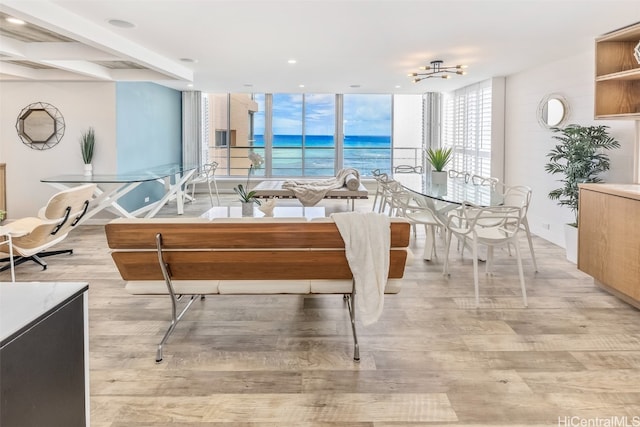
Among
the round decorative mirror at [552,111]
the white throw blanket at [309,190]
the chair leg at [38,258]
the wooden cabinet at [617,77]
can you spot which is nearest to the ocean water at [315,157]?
the white throw blanket at [309,190]

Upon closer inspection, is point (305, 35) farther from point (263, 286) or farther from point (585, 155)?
point (585, 155)

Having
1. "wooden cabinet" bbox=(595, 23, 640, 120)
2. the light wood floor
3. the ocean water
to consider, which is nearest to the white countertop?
the light wood floor

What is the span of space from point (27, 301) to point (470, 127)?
8.19 metres

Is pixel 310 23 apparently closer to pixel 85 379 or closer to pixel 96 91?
pixel 85 379

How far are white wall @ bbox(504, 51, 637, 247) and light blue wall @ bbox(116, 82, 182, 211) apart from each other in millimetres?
5880

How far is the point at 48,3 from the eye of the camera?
342 cm

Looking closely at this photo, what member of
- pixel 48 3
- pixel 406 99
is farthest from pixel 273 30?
pixel 406 99

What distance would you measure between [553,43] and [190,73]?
479 centimetres

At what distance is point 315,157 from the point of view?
1327 centimetres

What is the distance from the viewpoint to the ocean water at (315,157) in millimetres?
11547

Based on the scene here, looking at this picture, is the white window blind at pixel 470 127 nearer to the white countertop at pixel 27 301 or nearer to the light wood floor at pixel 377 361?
the light wood floor at pixel 377 361

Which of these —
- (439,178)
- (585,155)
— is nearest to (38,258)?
(439,178)

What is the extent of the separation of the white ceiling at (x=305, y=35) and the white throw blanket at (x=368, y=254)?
1776 millimetres

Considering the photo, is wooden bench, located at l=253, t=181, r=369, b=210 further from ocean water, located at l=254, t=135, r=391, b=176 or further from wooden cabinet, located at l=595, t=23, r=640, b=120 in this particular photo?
ocean water, located at l=254, t=135, r=391, b=176
